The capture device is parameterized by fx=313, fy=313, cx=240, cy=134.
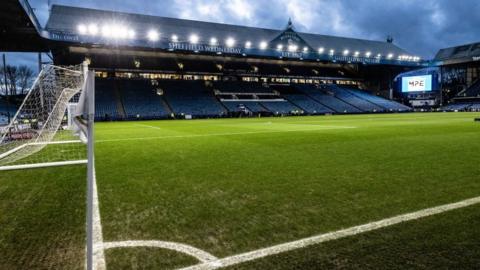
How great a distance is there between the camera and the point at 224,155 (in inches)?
377

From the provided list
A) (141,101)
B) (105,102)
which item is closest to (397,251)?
(105,102)

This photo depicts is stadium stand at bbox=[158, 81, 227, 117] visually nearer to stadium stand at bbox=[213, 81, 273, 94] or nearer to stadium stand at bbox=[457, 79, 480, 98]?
stadium stand at bbox=[213, 81, 273, 94]

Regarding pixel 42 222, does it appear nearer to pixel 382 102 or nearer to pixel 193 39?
pixel 193 39

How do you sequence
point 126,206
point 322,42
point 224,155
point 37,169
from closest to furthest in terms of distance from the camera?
point 126,206
point 37,169
point 224,155
point 322,42

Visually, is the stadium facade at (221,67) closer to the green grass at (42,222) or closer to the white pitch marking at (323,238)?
the green grass at (42,222)

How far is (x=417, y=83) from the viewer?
60.1 m

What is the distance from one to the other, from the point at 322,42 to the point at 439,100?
28.5m

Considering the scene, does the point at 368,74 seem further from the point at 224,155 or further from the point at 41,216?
the point at 41,216

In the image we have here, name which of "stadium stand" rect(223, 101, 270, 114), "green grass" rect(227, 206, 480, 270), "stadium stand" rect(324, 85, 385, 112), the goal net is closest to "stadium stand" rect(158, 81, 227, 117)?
"stadium stand" rect(223, 101, 270, 114)

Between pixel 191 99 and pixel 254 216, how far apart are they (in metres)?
48.9

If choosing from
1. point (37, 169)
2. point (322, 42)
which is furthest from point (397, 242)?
point (322, 42)

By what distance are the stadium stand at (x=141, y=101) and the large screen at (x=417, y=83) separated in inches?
1842

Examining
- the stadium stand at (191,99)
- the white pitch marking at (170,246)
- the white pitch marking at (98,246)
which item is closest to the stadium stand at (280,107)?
the stadium stand at (191,99)

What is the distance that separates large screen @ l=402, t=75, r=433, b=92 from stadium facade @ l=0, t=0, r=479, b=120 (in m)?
0.43
